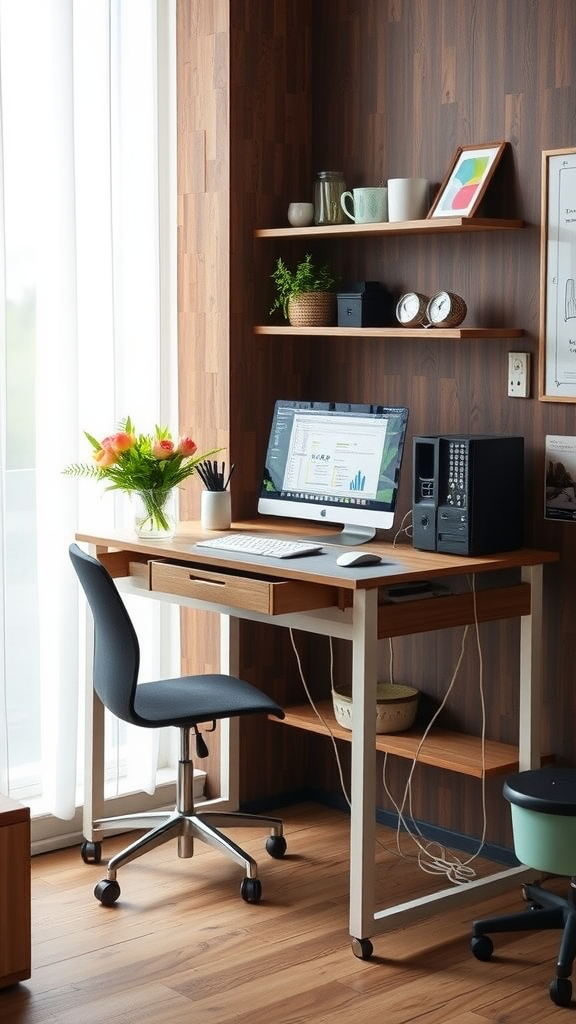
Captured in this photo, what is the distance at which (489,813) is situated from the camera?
3502 millimetres

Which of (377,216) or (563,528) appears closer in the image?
(563,528)

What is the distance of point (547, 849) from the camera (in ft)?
9.18

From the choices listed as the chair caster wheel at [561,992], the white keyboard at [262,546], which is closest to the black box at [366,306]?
the white keyboard at [262,546]

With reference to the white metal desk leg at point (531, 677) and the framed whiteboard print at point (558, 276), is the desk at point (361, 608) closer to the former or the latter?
the white metal desk leg at point (531, 677)

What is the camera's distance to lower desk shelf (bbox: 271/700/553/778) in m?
3.22

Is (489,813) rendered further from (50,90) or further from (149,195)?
(50,90)

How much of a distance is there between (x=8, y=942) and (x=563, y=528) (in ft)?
5.20

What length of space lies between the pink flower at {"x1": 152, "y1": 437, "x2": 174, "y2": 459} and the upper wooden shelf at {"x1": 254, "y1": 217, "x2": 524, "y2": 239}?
0.69m

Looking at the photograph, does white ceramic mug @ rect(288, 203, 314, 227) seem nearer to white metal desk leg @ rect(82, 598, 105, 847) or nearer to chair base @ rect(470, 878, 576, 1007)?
white metal desk leg @ rect(82, 598, 105, 847)

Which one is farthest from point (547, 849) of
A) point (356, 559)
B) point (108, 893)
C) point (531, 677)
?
point (108, 893)

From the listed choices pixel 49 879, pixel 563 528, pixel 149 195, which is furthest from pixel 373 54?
pixel 49 879

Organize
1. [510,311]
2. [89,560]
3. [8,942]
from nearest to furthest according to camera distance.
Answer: [8,942] < [89,560] < [510,311]

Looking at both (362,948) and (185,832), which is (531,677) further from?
(185,832)

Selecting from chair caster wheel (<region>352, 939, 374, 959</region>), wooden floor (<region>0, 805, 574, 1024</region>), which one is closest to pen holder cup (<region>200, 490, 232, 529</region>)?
wooden floor (<region>0, 805, 574, 1024</region>)
